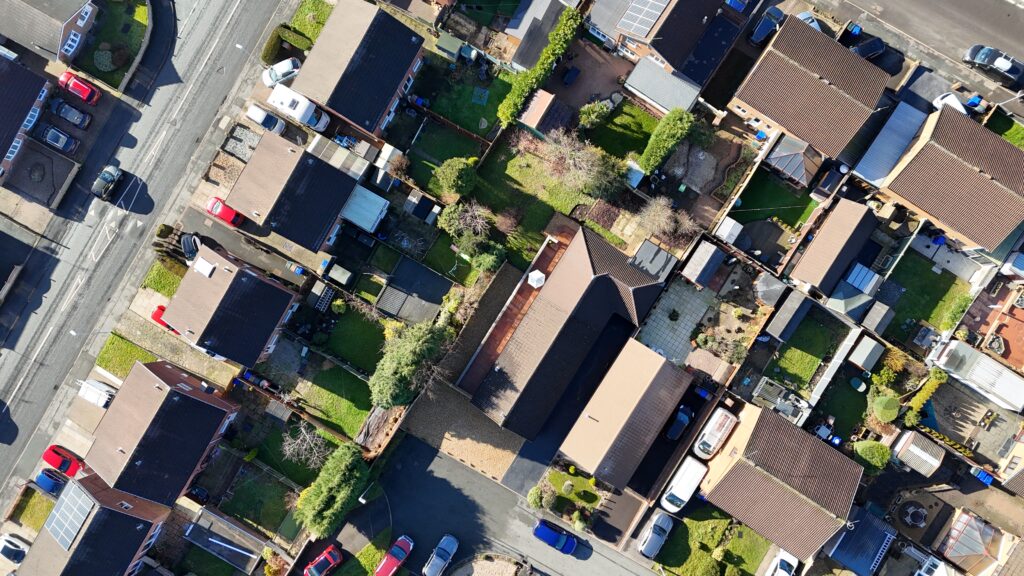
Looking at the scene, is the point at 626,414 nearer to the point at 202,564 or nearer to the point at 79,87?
the point at 202,564

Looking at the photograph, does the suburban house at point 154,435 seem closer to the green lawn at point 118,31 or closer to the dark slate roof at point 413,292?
the dark slate roof at point 413,292

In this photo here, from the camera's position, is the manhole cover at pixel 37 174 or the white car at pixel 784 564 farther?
the manhole cover at pixel 37 174

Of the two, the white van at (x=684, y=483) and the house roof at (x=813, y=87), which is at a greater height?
the house roof at (x=813, y=87)

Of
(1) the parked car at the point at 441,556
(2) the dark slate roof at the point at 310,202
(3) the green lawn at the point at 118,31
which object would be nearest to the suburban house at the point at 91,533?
A: (1) the parked car at the point at 441,556

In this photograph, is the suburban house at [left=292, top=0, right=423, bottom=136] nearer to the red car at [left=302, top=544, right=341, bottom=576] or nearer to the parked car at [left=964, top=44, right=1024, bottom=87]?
the red car at [left=302, top=544, right=341, bottom=576]

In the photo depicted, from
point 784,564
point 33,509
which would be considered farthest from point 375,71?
point 784,564

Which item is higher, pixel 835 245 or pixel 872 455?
pixel 835 245

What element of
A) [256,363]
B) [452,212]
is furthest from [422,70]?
[256,363]

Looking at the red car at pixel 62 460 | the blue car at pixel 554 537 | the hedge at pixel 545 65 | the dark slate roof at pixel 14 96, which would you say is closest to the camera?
the hedge at pixel 545 65
